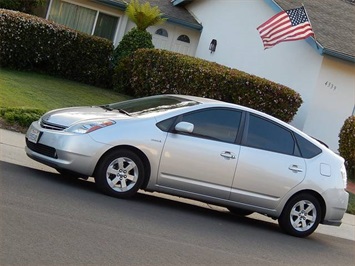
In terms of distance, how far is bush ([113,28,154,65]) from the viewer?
20.2 m

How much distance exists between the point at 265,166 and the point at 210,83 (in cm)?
771

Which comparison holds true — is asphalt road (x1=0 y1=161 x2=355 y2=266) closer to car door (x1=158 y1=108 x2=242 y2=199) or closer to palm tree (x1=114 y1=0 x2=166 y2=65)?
car door (x1=158 y1=108 x2=242 y2=199)

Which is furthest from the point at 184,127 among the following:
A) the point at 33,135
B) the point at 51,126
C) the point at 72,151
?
the point at 33,135

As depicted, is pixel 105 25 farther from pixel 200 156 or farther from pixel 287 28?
pixel 200 156

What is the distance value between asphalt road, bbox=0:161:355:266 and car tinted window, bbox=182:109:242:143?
1.16 m

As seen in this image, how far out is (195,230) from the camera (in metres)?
8.84

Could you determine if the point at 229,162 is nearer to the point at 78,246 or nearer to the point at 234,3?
the point at 78,246

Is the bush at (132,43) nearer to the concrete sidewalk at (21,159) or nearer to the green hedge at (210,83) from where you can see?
the green hedge at (210,83)

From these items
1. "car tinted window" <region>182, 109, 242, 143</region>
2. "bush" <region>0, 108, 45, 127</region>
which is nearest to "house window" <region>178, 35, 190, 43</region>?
"bush" <region>0, 108, 45, 127</region>

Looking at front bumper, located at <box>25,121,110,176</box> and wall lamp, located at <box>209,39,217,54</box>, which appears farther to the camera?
wall lamp, located at <box>209,39,217,54</box>

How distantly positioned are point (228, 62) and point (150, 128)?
12.9 meters

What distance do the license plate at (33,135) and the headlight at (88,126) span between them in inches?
18.2

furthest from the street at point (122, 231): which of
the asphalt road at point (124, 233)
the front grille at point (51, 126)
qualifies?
the front grille at point (51, 126)

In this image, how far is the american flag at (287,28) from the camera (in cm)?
1745
